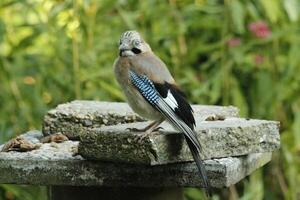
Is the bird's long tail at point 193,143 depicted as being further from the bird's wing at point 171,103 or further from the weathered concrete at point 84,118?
the weathered concrete at point 84,118

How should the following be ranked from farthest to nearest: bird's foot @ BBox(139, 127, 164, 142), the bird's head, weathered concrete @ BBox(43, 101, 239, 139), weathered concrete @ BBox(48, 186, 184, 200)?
weathered concrete @ BBox(43, 101, 239, 139)
the bird's head
weathered concrete @ BBox(48, 186, 184, 200)
bird's foot @ BBox(139, 127, 164, 142)

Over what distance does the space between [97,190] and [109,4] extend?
254cm

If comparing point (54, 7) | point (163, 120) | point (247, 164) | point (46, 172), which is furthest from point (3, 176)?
point (54, 7)

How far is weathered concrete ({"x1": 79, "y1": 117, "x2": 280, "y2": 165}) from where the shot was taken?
3.94 meters

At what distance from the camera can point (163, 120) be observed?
4406 mm

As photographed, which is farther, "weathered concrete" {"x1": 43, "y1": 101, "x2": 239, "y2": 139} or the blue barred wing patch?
"weathered concrete" {"x1": 43, "y1": 101, "x2": 239, "y2": 139}

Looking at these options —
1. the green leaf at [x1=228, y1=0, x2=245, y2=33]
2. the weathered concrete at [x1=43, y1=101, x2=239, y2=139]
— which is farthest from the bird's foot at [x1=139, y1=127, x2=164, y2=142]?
the green leaf at [x1=228, y1=0, x2=245, y2=33]

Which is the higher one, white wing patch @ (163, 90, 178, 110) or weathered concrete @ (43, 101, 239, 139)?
white wing patch @ (163, 90, 178, 110)

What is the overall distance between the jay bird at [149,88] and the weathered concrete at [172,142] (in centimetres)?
6

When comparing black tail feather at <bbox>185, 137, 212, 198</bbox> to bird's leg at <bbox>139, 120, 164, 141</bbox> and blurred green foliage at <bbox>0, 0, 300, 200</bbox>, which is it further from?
blurred green foliage at <bbox>0, 0, 300, 200</bbox>

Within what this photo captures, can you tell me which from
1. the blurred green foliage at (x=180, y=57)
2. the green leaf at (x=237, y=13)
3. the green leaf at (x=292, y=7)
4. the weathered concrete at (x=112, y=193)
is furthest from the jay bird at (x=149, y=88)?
the green leaf at (x=292, y=7)

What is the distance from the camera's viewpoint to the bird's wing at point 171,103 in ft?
13.2

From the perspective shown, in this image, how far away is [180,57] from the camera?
7.07m

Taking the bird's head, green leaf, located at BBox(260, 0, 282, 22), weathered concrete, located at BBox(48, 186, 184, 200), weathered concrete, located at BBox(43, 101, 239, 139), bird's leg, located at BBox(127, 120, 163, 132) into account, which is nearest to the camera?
bird's leg, located at BBox(127, 120, 163, 132)
